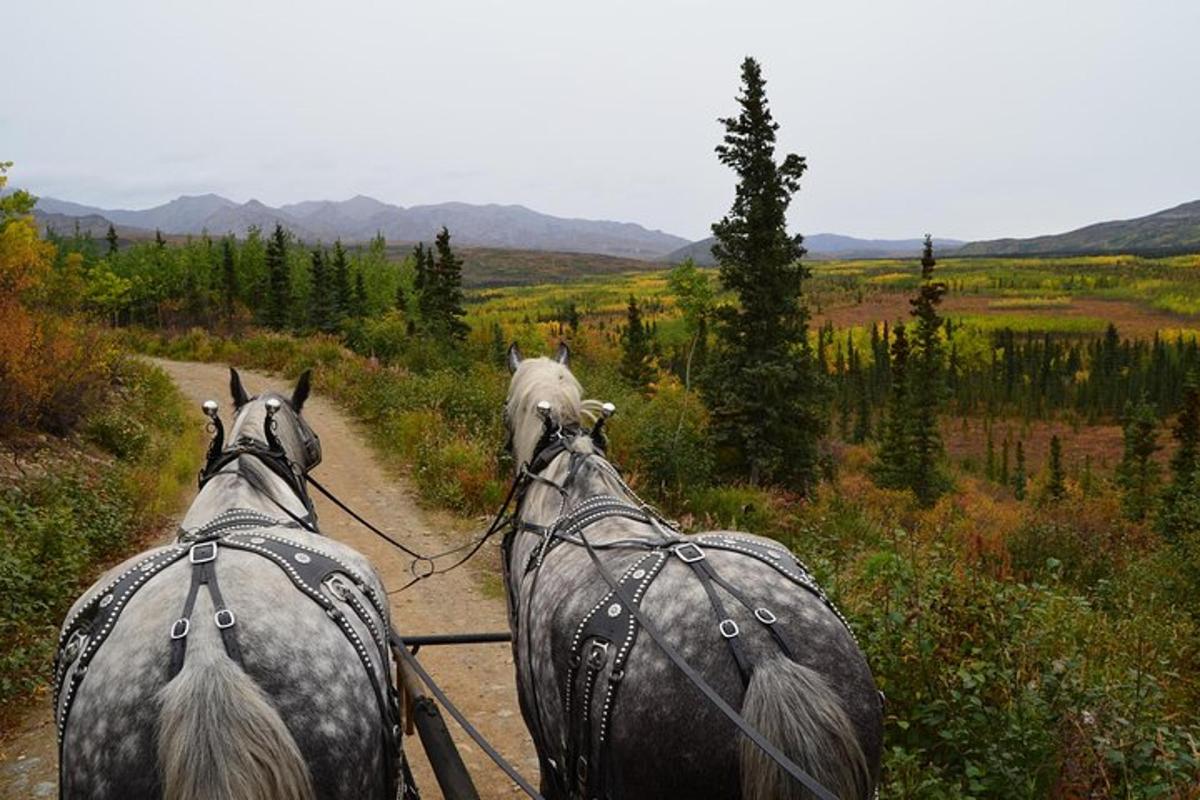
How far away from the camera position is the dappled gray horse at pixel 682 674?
228 centimetres

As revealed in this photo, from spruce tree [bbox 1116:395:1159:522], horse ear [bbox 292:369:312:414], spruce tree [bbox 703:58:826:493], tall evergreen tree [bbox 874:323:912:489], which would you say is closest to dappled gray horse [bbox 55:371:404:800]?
horse ear [bbox 292:369:312:414]

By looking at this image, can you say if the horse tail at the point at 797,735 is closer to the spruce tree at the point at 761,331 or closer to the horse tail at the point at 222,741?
the horse tail at the point at 222,741

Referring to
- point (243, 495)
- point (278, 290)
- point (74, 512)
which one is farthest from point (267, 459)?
point (278, 290)

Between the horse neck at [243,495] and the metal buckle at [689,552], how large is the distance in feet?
6.40

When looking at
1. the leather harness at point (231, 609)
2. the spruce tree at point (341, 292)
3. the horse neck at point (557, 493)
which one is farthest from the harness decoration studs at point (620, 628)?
the spruce tree at point (341, 292)

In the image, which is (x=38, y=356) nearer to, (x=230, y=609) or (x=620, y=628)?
(x=230, y=609)

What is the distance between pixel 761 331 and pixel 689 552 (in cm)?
2010

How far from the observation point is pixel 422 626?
768 cm

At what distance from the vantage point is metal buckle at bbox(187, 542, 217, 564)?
2482 millimetres

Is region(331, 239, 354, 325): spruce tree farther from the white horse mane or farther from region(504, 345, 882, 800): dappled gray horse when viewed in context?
region(504, 345, 882, 800): dappled gray horse

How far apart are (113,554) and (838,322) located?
152 m

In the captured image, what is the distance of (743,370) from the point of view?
861 inches

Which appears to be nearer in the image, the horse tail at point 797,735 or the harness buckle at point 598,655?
the horse tail at point 797,735

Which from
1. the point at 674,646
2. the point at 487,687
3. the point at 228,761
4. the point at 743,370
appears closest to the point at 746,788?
the point at 674,646
